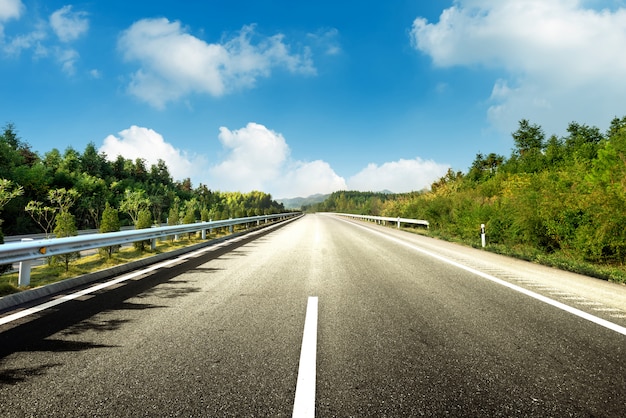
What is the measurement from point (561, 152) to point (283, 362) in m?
61.1

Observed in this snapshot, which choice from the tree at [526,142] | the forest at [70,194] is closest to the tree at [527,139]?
the tree at [526,142]

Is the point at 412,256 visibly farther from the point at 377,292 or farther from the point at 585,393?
the point at 585,393

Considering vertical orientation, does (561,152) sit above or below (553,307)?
above

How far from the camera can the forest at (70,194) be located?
33791mm

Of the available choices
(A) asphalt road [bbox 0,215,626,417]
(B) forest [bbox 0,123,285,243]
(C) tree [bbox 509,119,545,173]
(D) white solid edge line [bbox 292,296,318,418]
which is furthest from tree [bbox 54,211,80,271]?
(C) tree [bbox 509,119,545,173]

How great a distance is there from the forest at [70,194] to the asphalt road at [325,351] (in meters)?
6.18

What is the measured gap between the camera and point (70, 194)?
5009 centimetres

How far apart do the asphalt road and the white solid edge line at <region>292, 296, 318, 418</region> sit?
0.07 ft

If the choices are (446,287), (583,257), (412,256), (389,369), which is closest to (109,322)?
(389,369)

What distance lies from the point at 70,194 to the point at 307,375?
60.9 m

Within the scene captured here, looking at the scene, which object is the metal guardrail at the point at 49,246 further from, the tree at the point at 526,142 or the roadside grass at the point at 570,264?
the tree at the point at 526,142

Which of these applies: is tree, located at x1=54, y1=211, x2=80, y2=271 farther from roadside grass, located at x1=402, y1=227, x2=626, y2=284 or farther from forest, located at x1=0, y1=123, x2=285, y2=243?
roadside grass, located at x1=402, y1=227, x2=626, y2=284

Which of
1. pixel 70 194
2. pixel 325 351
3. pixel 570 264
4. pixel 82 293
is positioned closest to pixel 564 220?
pixel 570 264

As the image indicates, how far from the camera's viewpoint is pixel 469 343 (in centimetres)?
323
